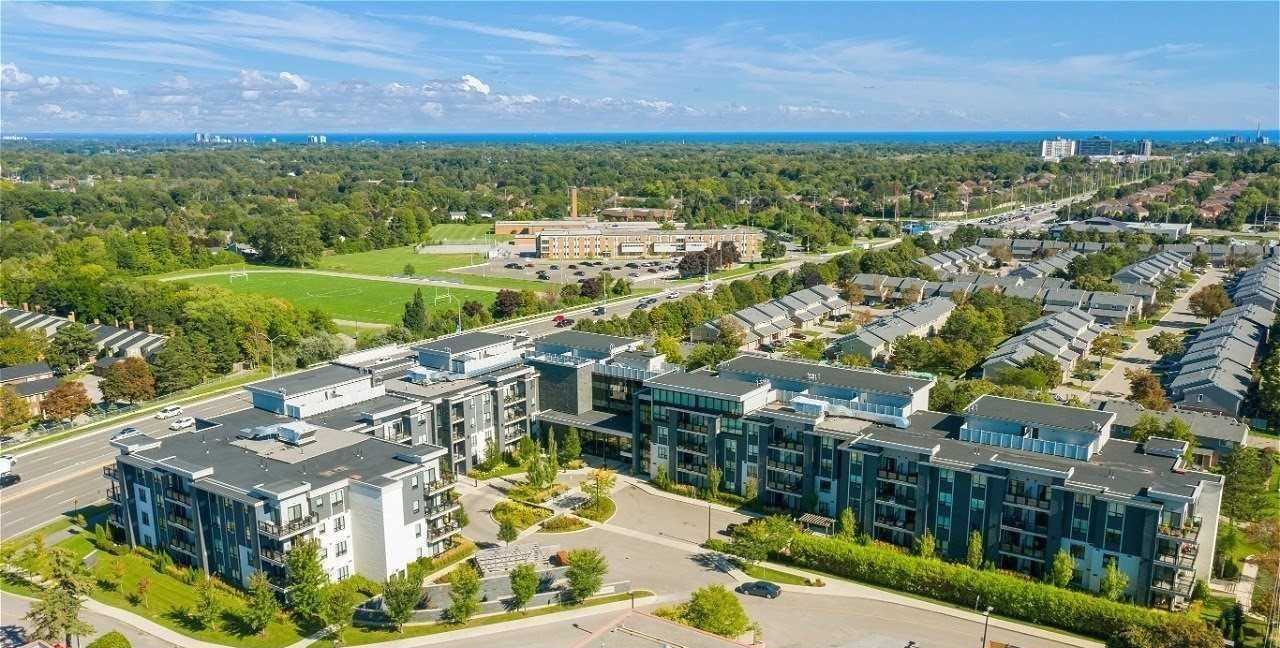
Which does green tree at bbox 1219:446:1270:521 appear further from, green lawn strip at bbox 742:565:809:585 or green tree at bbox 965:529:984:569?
green lawn strip at bbox 742:565:809:585

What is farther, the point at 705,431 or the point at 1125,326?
the point at 1125,326

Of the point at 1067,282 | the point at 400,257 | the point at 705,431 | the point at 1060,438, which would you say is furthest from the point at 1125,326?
the point at 400,257

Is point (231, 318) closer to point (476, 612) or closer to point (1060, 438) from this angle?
point (476, 612)

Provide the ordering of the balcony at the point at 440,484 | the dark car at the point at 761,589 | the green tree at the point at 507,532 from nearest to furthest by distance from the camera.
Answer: the dark car at the point at 761,589 → the balcony at the point at 440,484 → the green tree at the point at 507,532

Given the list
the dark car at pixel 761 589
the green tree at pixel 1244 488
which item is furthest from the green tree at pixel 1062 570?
the dark car at pixel 761 589

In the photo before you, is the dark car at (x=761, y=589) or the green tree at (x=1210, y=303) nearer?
the dark car at (x=761, y=589)

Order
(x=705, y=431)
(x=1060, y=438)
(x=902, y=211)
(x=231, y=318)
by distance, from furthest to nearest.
→ (x=902, y=211), (x=231, y=318), (x=705, y=431), (x=1060, y=438)

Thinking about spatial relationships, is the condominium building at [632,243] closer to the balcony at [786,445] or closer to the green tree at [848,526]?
the balcony at [786,445]
